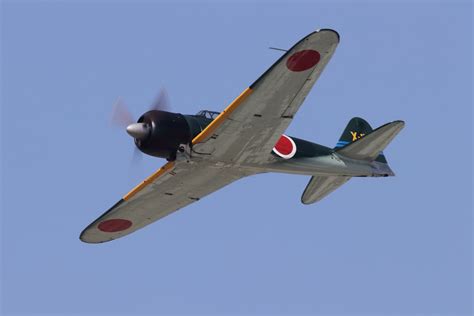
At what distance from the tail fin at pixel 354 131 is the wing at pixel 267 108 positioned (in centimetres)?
362

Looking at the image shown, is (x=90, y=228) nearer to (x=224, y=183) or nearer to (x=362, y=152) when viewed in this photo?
(x=224, y=183)

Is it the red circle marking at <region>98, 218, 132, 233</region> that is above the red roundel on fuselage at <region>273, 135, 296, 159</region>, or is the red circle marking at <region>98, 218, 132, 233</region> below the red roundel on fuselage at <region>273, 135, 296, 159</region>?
below

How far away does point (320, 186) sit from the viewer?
22.5m

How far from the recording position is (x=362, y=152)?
21656 mm

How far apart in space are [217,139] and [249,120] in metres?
0.73

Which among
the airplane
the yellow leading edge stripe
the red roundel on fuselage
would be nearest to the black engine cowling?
the airplane

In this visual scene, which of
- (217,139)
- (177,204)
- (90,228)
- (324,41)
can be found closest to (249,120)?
(217,139)

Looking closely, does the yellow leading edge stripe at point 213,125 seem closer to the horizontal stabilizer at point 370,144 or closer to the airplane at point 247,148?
the airplane at point 247,148

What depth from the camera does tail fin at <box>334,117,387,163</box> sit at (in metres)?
23.0

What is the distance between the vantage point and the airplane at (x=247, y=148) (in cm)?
1766

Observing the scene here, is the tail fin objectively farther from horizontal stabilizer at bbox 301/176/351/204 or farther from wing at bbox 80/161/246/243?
wing at bbox 80/161/246/243

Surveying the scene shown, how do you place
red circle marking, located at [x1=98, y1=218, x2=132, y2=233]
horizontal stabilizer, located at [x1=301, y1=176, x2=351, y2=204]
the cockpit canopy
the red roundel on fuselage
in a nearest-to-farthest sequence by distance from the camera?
the cockpit canopy
the red roundel on fuselage
red circle marking, located at [x1=98, y1=218, x2=132, y2=233]
horizontal stabilizer, located at [x1=301, y1=176, x2=351, y2=204]

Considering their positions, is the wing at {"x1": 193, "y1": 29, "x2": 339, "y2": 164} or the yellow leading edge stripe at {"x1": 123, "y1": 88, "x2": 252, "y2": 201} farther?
the yellow leading edge stripe at {"x1": 123, "y1": 88, "x2": 252, "y2": 201}

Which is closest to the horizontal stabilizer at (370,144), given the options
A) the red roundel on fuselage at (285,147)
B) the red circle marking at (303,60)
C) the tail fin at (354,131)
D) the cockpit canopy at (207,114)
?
the tail fin at (354,131)
